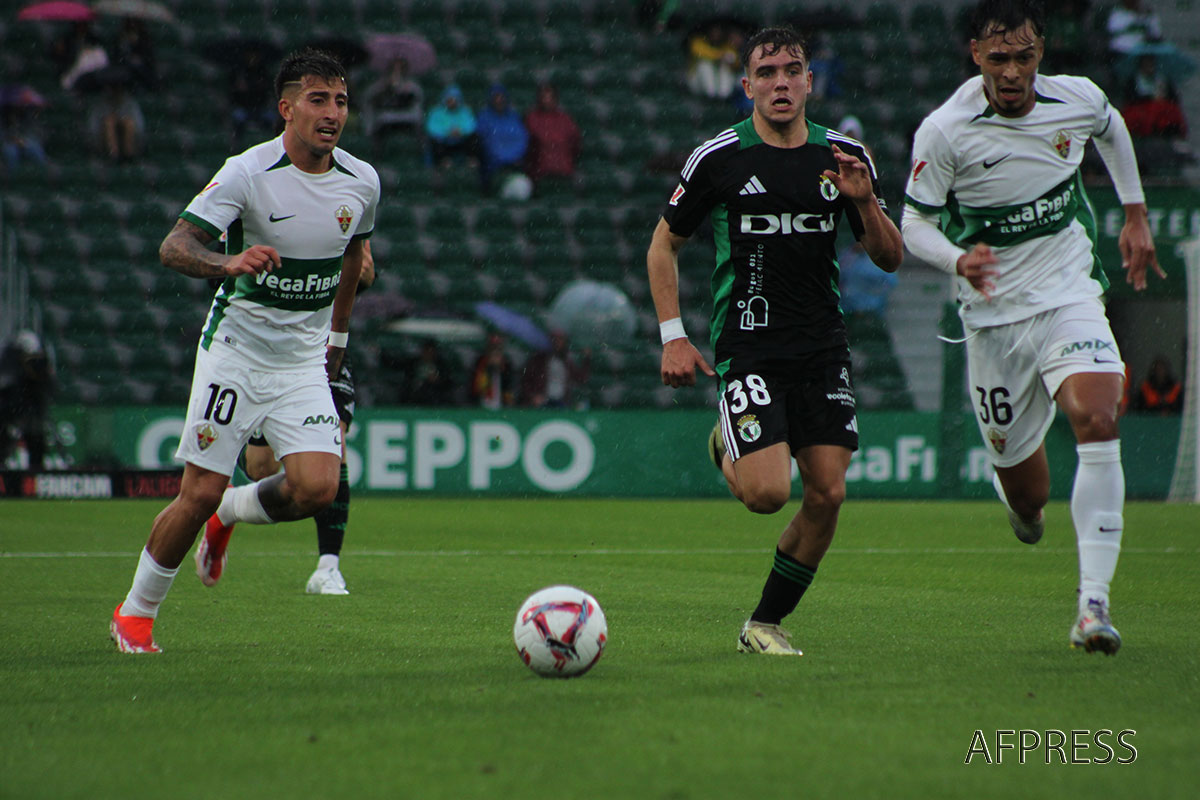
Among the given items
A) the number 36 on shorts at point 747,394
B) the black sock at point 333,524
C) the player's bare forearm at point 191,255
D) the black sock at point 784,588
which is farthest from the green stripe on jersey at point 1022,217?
the black sock at point 333,524

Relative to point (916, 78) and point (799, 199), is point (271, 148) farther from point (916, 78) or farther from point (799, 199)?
point (916, 78)

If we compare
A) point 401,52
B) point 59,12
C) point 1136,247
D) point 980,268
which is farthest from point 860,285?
point 980,268

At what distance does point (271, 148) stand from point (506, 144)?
1490cm

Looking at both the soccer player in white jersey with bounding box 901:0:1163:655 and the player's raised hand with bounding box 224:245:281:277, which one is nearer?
the player's raised hand with bounding box 224:245:281:277

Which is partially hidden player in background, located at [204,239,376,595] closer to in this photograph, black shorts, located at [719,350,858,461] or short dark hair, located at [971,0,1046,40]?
black shorts, located at [719,350,858,461]

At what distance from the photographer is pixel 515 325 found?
18812 millimetres

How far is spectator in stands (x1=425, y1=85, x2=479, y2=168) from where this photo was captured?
69.0ft

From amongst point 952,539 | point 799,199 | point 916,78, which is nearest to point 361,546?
point 952,539

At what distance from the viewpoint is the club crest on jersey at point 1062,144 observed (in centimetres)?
600

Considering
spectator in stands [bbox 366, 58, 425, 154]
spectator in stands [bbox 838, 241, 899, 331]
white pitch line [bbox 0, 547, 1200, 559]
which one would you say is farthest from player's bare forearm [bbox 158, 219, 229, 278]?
spectator in stands [bbox 366, 58, 425, 154]

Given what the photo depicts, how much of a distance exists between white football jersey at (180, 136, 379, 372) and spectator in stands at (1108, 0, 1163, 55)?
1872cm

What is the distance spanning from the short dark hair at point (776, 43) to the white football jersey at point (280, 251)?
1849mm

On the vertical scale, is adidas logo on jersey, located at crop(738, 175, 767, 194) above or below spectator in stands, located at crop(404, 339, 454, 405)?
above

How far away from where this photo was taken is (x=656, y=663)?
545 cm
